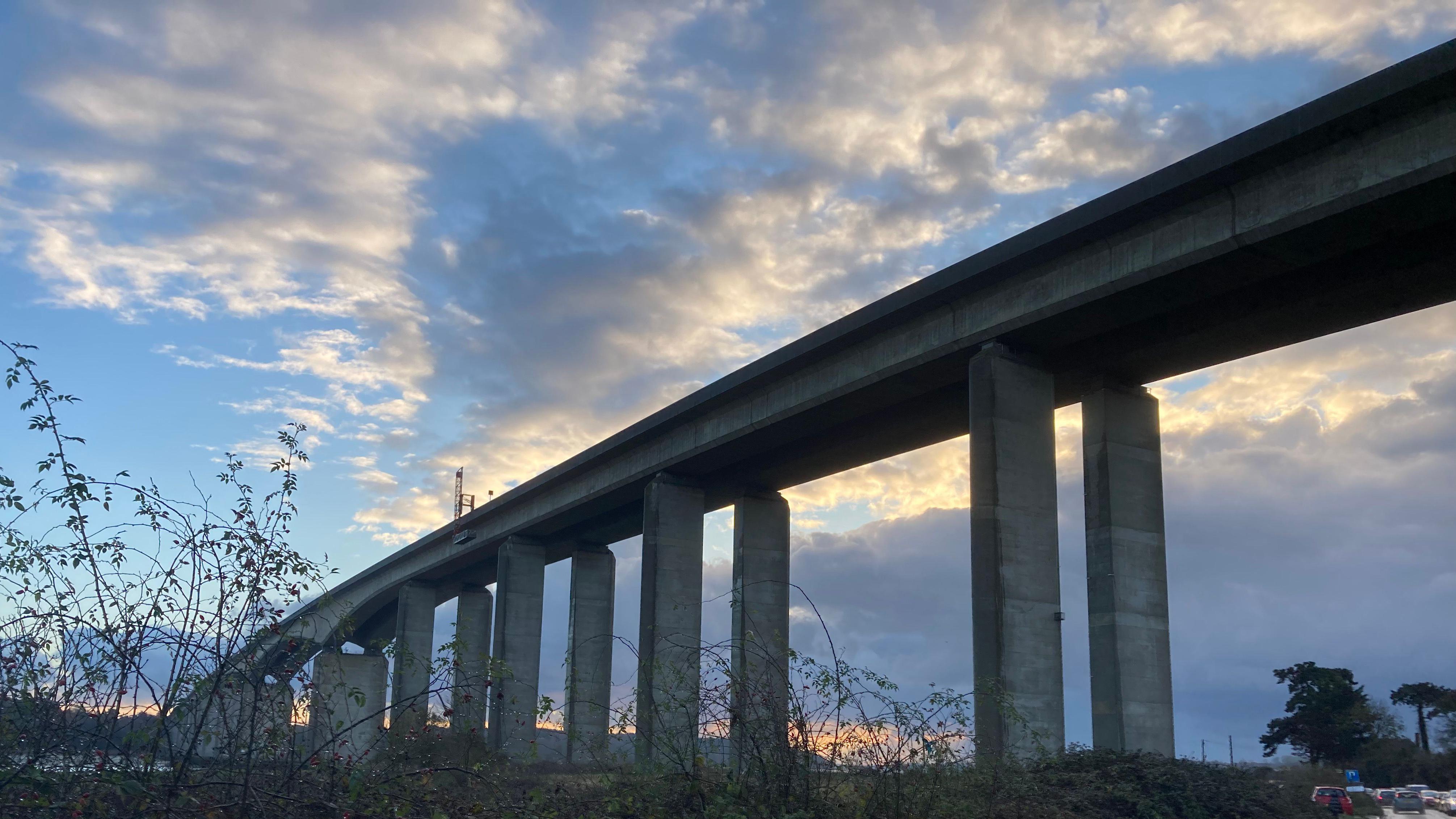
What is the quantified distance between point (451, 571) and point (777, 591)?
2996 centimetres

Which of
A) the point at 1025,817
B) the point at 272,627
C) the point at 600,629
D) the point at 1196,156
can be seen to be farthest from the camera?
the point at 600,629

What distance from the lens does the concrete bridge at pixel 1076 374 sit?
1867 centimetres

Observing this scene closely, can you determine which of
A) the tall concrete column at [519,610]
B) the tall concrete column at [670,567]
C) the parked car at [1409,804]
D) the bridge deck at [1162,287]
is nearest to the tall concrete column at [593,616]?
the tall concrete column at [519,610]

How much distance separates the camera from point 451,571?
6506 centimetres

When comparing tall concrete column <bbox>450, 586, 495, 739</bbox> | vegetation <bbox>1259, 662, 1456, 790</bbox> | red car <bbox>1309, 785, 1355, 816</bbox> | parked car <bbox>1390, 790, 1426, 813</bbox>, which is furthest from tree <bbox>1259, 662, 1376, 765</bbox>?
tall concrete column <bbox>450, 586, 495, 739</bbox>

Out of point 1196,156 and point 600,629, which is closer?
point 1196,156

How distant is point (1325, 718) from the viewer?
75375 mm

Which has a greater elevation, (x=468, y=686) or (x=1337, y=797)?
(x=468, y=686)

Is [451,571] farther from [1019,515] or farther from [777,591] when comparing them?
[1019,515]

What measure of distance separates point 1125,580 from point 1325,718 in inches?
2349

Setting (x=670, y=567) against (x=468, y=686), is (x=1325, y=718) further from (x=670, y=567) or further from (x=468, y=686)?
(x=468, y=686)

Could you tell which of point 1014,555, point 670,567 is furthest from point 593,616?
point 1014,555

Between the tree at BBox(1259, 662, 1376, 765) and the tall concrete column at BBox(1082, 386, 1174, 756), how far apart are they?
5624 centimetres

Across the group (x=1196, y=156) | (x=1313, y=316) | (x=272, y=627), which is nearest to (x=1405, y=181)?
(x=1196, y=156)
